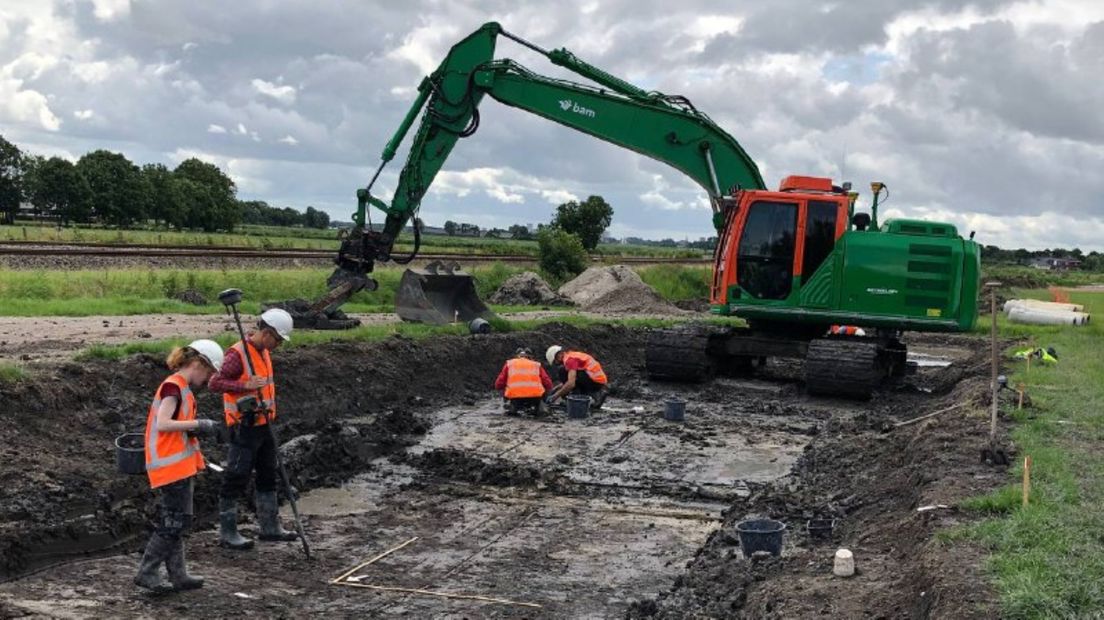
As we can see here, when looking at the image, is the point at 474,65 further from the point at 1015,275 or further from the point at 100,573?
the point at 1015,275

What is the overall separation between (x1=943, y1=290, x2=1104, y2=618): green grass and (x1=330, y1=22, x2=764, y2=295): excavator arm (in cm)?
722

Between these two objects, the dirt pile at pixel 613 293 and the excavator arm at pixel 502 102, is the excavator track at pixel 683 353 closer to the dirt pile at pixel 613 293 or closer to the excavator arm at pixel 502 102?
the excavator arm at pixel 502 102

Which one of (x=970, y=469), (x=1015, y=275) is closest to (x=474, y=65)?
(x=970, y=469)

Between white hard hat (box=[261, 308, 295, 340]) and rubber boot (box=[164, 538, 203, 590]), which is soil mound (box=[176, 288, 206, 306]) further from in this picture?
rubber boot (box=[164, 538, 203, 590])

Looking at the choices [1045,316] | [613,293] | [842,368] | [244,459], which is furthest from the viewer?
[1045,316]

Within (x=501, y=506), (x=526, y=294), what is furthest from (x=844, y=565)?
(x=526, y=294)

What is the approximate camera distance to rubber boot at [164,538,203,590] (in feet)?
21.6

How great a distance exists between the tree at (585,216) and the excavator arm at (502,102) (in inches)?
1366

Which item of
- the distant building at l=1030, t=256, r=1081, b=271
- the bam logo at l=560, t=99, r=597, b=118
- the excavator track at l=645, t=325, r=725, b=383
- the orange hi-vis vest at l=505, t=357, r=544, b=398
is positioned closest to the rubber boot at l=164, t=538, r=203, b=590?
the orange hi-vis vest at l=505, t=357, r=544, b=398

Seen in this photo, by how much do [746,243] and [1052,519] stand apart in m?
10.0

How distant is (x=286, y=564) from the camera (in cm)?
737

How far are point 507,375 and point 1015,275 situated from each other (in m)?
62.7

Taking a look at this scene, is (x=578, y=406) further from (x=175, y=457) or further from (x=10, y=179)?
(x=10, y=179)

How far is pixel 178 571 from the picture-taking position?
6605 mm
